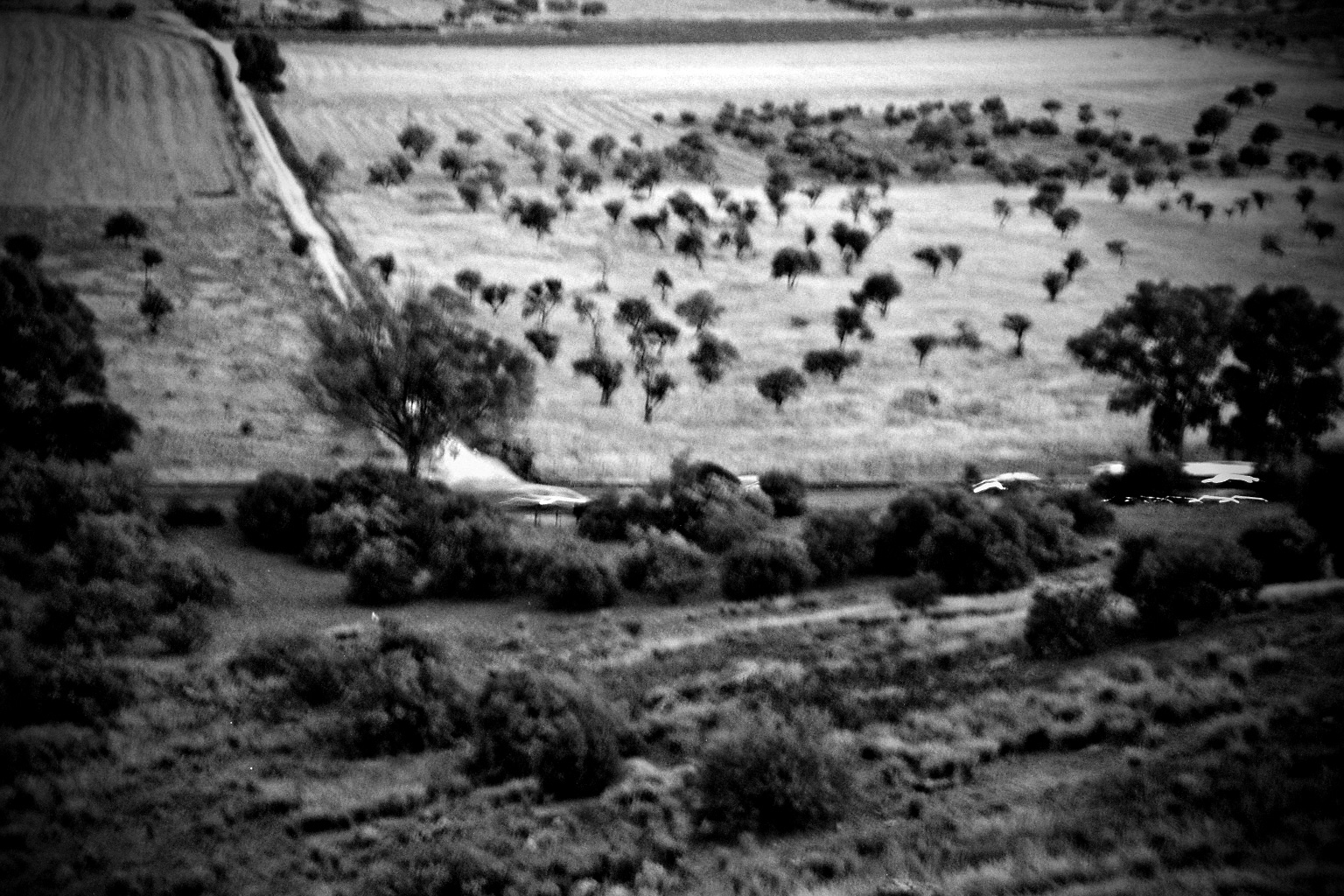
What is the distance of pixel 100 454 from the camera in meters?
37.4

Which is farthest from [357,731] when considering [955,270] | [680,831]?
[955,270]

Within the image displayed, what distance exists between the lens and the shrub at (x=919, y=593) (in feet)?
91.8

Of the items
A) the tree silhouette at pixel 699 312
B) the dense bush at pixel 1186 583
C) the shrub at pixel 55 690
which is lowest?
the shrub at pixel 55 690

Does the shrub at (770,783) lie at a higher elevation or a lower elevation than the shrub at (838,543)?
higher

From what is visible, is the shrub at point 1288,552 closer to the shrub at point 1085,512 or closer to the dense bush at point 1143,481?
the shrub at point 1085,512

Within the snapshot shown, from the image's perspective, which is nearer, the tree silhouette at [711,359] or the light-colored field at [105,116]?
the tree silhouette at [711,359]

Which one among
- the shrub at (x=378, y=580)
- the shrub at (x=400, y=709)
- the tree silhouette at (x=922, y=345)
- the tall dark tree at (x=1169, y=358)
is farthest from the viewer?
the tree silhouette at (x=922, y=345)

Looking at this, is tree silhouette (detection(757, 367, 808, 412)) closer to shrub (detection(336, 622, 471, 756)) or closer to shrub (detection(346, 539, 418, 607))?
shrub (detection(346, 539, 418, 607))

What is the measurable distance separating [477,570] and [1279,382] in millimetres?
26024

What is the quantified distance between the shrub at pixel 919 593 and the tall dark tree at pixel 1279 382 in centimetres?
1639

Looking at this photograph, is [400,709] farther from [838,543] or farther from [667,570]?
[838,543]

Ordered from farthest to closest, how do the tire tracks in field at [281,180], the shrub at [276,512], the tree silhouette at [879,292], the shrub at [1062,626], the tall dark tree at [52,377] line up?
the tire tracks in field at [281,180], the tree silhouette at [879,292], the tall dark tree at [52,377], the shrub at [276,512], the shrub at [1062,626]

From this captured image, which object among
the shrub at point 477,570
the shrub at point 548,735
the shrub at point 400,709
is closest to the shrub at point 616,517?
the shrub at point 477,570

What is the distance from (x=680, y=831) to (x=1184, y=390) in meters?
30.2
